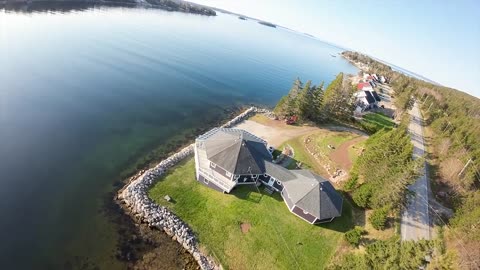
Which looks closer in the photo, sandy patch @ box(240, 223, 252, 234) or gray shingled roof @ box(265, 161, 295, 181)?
sandy patch @ box(240, 223, 252, 234)

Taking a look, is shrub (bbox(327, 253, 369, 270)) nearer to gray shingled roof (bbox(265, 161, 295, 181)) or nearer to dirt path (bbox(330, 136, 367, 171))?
gray shingled roof (bbox(265, 161, 295, 181))

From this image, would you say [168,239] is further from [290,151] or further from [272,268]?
[290,151]

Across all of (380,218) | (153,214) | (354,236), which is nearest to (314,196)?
(354,236)

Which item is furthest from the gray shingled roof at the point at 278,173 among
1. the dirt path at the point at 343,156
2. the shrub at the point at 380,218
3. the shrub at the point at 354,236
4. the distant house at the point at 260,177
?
the dirt path at the point at 343,156

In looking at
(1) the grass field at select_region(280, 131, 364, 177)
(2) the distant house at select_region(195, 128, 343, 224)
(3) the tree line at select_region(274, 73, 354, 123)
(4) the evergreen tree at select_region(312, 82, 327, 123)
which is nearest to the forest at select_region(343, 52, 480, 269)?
(2) the distant house at select_region(195, 128, 343, 224)

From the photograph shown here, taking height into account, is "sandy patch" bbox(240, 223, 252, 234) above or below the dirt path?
below

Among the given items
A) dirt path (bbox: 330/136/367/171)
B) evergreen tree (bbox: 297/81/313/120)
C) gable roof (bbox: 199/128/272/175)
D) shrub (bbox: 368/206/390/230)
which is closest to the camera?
shrub (bbox: 368/206/390/230)
